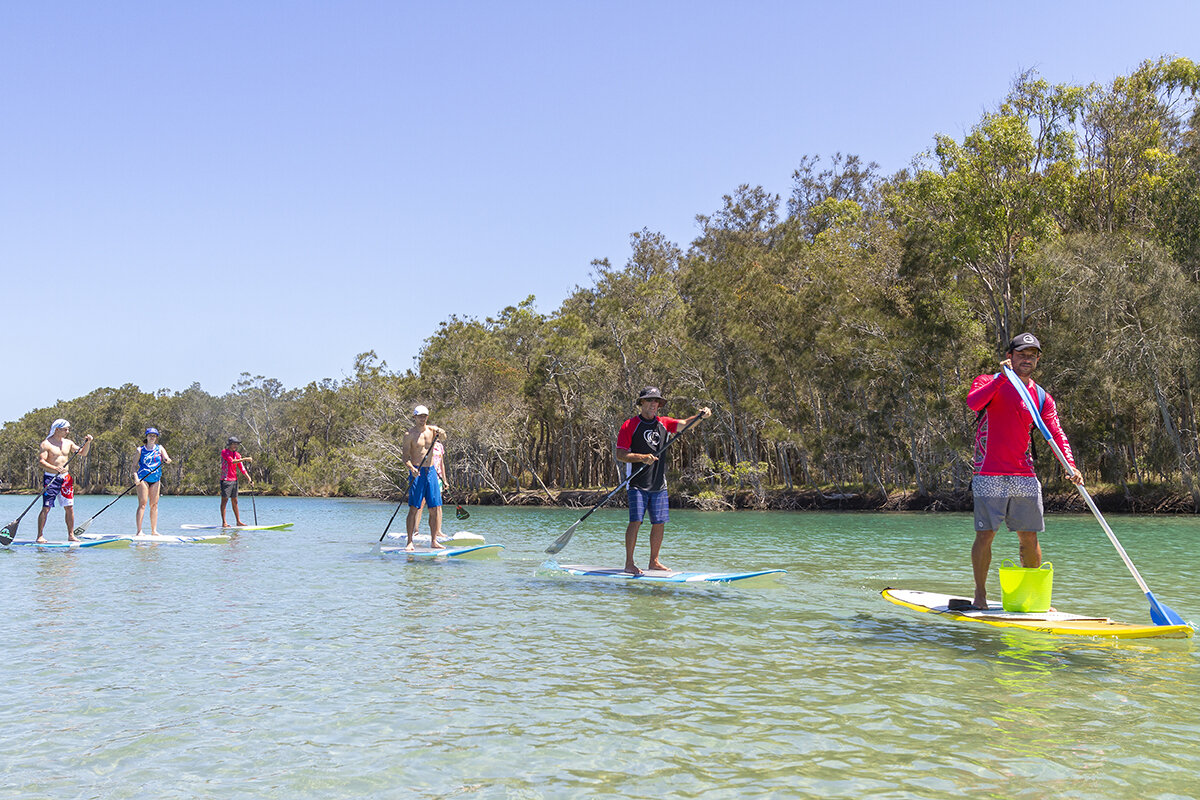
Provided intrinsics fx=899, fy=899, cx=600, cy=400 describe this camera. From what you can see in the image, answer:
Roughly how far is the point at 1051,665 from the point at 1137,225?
108ft

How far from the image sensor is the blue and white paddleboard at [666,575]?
10055 mm

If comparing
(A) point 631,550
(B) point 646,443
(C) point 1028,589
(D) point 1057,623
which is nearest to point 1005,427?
(C) point 1028,589

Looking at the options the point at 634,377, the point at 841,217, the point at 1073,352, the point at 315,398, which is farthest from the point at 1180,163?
the point at 315,398

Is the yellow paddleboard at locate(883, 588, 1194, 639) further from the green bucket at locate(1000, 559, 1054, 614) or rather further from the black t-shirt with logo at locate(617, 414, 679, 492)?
the black t-shirt with logo at locate(617, 414, 679, 492)

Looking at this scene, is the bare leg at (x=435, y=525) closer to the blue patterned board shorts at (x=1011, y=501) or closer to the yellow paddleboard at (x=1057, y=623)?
the yellow paddleboard at (x=1057, y=623)

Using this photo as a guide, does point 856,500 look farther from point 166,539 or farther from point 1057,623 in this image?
point 1057,623

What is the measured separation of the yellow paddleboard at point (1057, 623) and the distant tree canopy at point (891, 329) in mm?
25889

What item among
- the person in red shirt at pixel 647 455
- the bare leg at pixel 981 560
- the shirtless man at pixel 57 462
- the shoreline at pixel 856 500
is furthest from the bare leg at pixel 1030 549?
Result: the shoreline at pixel 856 500

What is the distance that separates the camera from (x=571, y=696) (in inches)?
213

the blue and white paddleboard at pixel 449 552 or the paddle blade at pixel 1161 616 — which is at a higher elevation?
the paddle blade at pixel 1161 616

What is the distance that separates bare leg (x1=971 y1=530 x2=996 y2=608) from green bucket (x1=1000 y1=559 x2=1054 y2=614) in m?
0.17

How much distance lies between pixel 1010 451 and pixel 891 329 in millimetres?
31068

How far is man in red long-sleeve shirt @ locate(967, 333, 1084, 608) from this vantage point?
730 centimetres

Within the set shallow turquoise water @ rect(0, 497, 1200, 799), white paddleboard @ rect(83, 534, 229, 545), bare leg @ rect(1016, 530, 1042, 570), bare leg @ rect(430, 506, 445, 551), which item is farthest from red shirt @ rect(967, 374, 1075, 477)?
white paddleboard @ rect(83, 534, 229, 545)
